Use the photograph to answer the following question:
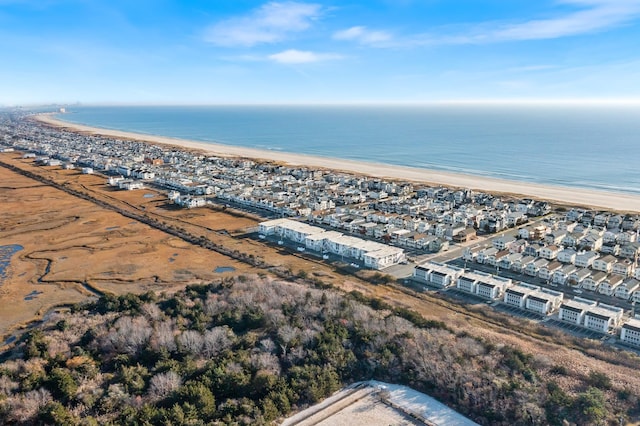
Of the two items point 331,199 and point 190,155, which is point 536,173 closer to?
point 331,199

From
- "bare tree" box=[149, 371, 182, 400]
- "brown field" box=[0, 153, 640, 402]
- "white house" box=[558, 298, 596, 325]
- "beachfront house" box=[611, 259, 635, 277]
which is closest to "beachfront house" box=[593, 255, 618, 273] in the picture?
"beachfront house" box=[611, 259, 635, 277]

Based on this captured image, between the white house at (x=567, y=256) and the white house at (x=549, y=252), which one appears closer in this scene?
the white house at (x=567, y=256)

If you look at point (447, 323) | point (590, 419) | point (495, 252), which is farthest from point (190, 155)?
point (590, 419)

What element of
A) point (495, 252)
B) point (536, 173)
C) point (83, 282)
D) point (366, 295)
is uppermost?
point (536, 173)

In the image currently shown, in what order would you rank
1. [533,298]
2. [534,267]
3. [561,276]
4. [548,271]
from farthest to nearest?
[534,267]
[548,271]
[561,276]
[533,298]

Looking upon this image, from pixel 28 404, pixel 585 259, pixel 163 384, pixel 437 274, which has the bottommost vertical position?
pixel 28 404

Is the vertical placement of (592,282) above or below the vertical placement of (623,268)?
below

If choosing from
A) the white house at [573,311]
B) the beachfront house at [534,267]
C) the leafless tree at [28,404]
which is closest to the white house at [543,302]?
the white house at [573,311]

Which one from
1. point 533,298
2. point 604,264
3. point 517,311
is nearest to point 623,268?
point 604,264

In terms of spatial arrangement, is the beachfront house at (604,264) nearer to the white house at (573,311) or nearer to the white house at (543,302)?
the white house at (543,302)

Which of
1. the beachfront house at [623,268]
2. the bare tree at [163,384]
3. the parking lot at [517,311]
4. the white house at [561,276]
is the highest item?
the beachfront house at [623,268]

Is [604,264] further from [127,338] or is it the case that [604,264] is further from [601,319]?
[127,338]
